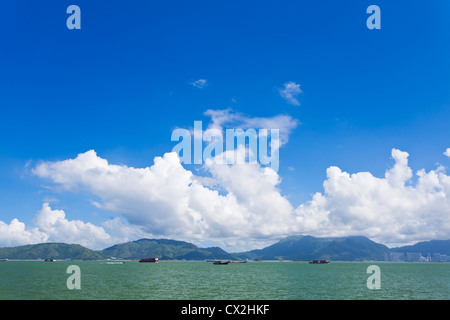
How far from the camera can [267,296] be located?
88.9 meters

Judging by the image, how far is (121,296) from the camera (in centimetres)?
8538
